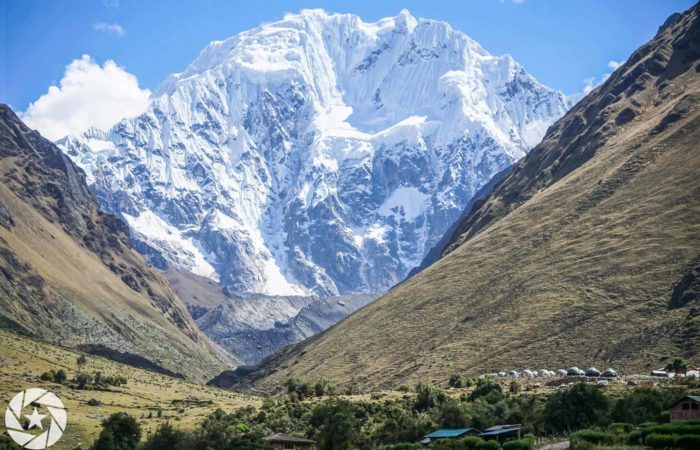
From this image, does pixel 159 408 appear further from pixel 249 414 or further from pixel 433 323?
pixel 433 323

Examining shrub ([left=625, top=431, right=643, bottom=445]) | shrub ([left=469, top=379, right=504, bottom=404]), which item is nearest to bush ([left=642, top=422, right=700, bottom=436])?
shrub ([left=625, top=431, right=643, bottom=445])

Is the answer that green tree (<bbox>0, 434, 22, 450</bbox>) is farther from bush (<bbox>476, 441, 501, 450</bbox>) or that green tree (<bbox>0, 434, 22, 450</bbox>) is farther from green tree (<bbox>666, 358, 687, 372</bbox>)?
green tree (<bbox>666, 358, 687, 372</bbox>)

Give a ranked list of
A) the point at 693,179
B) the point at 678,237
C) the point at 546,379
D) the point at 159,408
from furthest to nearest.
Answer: the point at 693,179
the point at 678,237
the point at 159,408
the point at 546,379

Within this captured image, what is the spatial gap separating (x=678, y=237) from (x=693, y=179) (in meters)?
21.2

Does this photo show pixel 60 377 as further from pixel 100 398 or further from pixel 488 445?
pixel 488 445

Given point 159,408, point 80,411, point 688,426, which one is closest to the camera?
point 688,426

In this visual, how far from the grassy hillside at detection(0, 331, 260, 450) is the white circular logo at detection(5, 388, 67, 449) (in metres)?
2.36

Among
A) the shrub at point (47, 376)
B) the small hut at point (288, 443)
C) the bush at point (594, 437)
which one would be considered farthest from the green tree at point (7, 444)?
the shrub at point (47, 376)

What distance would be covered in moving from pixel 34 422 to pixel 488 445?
50470 millimetres

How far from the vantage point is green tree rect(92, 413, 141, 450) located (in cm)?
10862

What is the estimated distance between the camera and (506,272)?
19375 cm

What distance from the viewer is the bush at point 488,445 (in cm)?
7534

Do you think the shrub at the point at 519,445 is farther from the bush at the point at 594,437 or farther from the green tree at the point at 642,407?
the green tree at the point at 642,407

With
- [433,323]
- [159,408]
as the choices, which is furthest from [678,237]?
[159,408]
